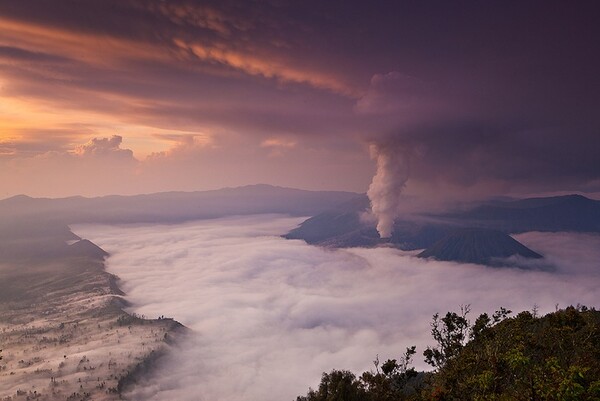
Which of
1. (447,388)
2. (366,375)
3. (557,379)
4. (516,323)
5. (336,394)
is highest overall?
(557,379)

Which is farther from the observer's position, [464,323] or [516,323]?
[464,323]

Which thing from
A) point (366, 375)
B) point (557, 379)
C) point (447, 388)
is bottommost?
point (366, 375)

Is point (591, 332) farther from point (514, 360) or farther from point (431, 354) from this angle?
point (514, 360)

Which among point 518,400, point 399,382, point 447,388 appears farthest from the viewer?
point 399,382

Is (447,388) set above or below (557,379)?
below

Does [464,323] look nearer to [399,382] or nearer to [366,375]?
[399,382]

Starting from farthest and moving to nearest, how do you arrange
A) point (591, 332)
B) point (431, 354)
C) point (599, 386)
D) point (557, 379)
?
point (431, 354)
point (591, 332)
point (557, 379)
point (599, 386)

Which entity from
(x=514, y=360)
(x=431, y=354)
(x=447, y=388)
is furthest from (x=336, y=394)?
(x=514, y=360)

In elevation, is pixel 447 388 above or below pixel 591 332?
below

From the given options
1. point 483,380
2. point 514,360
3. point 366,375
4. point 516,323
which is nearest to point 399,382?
point 366,375
